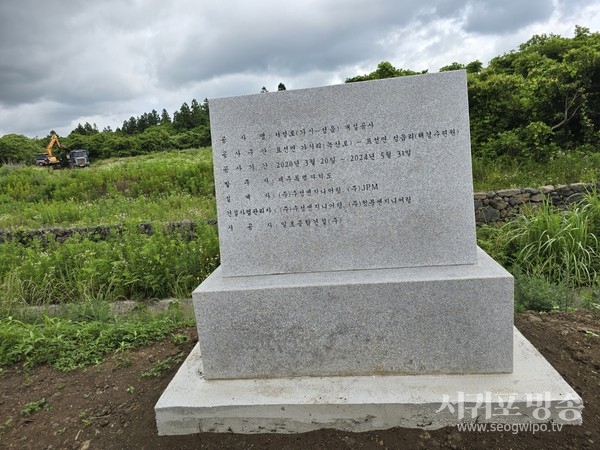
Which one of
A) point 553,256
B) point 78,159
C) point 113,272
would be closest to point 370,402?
point 553,256

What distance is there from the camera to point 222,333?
97.0 inches

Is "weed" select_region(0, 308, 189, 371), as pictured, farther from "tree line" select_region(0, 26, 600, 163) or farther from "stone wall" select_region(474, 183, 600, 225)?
"tree line" select_region(0, 26, 600, 163)

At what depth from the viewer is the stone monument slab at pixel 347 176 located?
2.43 metres

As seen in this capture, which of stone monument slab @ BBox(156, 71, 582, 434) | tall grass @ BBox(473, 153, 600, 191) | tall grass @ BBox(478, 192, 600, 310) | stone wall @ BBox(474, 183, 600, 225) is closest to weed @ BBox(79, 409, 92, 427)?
stone monument slab @ BBox(156, 71, 582, 434)

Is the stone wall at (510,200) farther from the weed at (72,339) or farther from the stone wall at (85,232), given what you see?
the weed at (72,339)

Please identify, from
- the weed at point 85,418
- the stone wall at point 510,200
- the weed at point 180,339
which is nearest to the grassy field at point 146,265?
the weed at point 180,339

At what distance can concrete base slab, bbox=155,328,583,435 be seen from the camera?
83.4 inches

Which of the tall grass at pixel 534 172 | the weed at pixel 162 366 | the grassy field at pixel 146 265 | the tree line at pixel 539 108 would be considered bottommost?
the weed at pixel 162 366

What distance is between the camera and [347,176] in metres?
2.51

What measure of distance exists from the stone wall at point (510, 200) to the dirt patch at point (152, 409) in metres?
3.52

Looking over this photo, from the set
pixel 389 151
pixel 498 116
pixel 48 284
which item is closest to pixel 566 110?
pixel 498 116

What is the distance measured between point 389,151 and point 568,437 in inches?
68.2

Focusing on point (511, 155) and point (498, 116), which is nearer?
point (511, 155)

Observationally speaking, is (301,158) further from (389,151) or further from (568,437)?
(568,437)
